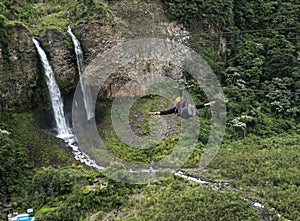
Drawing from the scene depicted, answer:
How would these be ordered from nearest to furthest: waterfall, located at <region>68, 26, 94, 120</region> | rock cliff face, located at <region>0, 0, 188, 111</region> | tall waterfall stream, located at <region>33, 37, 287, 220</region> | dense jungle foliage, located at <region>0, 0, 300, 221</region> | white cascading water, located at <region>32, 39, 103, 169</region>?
dense jungle foliage, located at <region>0, 0, 300, 221</region> < tall waterfall stream, located at <region>33, 37, 287, 220</region> < rock cliff face, located at <region>0, 0, 188, 111</region> < white cascading water, located at <region>32, 39, 103, 169</region> < waterfall, located at <region>68, 26, 94, 120</region>

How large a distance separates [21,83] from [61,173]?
5.85m

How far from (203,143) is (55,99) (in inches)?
292

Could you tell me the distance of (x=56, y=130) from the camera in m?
18.2

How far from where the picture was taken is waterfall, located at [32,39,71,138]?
1828 cm

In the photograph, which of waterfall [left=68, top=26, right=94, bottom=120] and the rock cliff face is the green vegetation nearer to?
the rock cliff face

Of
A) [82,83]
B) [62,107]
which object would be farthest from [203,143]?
[62,107]

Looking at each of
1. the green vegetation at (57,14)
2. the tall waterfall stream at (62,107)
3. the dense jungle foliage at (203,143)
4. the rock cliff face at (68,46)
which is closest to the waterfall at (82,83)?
the tall waterfall stream at (62,107)

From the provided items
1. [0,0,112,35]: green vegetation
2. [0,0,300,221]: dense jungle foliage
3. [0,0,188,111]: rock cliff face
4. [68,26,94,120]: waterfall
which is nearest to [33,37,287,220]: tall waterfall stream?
[68,26,94,120]: waterfall

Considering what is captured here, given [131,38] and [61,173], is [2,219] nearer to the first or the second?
[61,173]

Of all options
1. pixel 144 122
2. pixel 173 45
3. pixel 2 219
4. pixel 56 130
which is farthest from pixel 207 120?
pixel 2 219

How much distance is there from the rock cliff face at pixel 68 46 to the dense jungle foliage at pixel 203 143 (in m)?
0.47

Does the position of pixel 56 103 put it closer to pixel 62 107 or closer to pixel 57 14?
pixel 62 107

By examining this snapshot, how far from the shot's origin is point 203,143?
18.1 meters

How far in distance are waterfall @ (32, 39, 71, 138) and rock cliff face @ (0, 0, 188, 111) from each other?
267 mm
